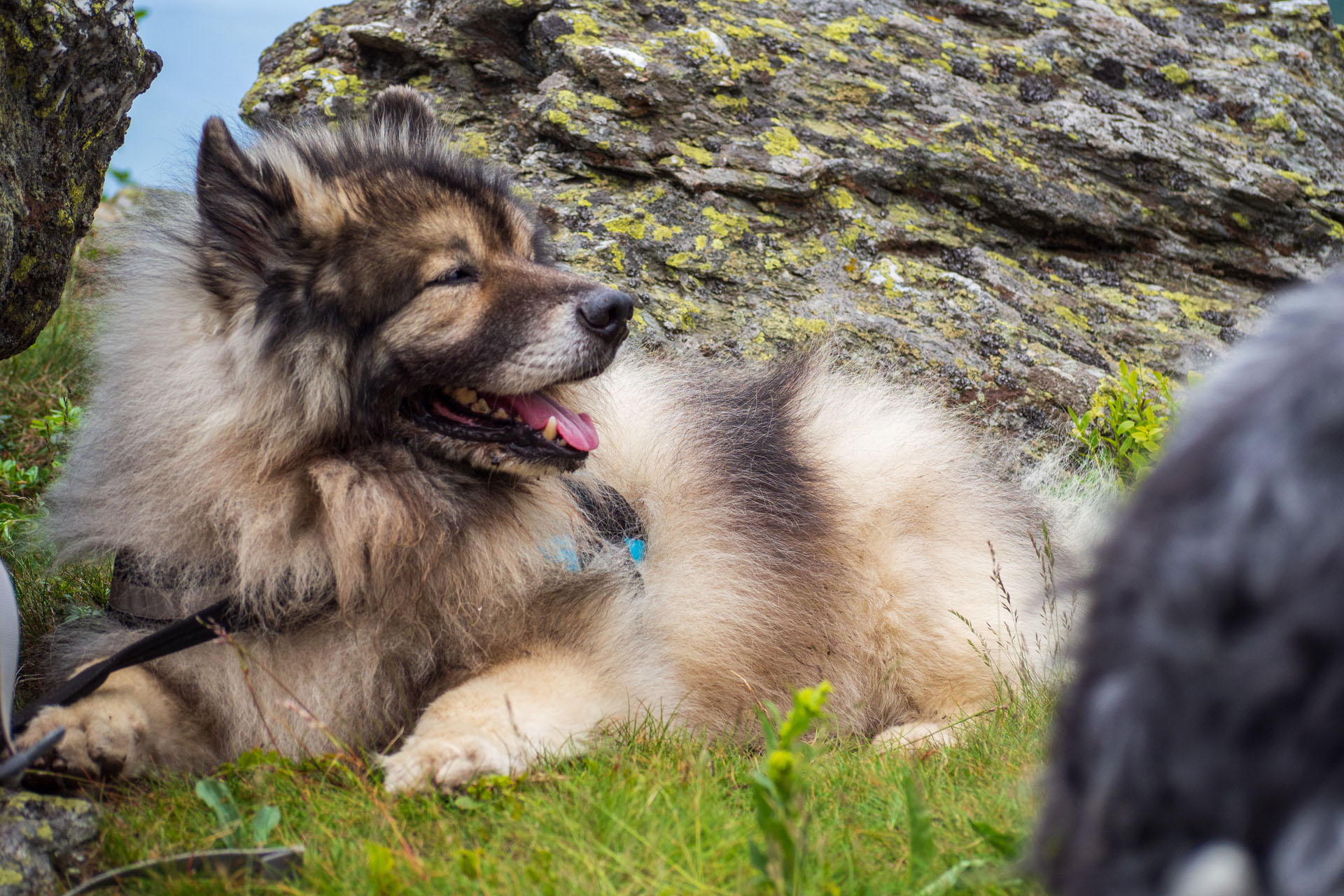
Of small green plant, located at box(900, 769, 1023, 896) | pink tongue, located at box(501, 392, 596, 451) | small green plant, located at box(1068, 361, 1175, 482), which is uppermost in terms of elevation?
pink tongue, located at box(501, 392, 596, 451)

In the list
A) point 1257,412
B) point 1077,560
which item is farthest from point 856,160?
point 1257,412

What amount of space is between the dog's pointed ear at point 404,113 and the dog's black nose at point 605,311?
3.06ft

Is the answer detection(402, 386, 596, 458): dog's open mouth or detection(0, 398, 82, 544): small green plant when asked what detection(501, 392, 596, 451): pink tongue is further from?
detection(0, 398, 82, 544): small green plant

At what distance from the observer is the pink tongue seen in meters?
2.81

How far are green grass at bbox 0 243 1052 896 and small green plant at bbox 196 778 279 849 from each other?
0.5 inches

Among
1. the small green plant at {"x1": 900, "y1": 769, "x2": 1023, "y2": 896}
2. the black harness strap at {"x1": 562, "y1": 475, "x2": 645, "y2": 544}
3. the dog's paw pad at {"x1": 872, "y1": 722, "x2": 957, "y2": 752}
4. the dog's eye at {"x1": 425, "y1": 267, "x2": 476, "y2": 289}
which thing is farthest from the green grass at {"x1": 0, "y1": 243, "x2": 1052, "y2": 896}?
the dog's eye at {"x1": 425, "y1": 267, "x2": 476, "y2": 289}

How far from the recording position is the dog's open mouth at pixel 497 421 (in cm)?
271

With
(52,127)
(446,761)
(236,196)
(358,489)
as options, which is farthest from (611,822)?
(52,127)

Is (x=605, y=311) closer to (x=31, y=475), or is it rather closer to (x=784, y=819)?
(x=784, y=819)

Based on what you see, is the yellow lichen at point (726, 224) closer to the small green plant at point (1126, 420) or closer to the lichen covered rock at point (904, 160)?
the lichen covered rock at point (904, 160)

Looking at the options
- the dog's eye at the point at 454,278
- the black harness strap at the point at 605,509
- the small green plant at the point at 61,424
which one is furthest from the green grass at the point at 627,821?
the small green plant at the point at 61,424

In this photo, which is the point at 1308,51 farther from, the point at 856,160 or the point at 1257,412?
the point at 1257,412

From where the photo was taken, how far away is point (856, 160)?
5.29m

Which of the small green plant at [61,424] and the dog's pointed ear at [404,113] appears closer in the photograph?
the dog's pointed ear at [404,113]
